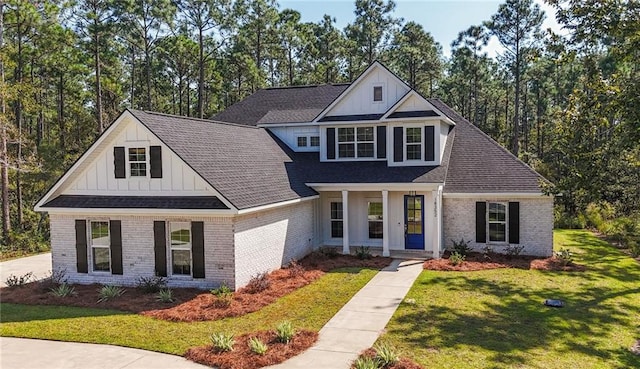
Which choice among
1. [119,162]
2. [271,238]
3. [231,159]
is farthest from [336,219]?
[119,162]

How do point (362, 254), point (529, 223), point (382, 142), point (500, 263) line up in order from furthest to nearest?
point (382, 142)
point (529, 223)
point (362, 254)
point (500, 263)

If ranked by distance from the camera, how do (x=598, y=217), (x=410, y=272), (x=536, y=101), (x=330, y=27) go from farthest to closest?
(x=536, y=101) → (x=330, y=27) → (x=598, y=217) → (x=410, y=272)

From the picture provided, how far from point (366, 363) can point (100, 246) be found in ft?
33.5

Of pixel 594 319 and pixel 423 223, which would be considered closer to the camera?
pixel 594 319

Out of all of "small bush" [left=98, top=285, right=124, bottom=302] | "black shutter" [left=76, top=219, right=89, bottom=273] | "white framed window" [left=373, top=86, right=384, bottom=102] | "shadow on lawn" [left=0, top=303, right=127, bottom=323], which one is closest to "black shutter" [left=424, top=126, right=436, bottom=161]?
"white framed window" [left=373, top=86, right=384, bottom=102]

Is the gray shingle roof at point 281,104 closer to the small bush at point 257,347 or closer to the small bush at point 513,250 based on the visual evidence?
the small bush at point 513,250

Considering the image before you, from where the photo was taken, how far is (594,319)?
11344mm

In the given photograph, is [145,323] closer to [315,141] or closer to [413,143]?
[413,143]

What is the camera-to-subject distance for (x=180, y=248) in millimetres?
13859

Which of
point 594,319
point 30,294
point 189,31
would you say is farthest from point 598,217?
point 189,31

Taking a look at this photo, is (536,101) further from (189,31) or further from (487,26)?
(189,31)

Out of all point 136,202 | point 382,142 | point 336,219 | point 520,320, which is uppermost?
point 382,142

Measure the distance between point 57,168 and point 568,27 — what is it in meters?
26.8

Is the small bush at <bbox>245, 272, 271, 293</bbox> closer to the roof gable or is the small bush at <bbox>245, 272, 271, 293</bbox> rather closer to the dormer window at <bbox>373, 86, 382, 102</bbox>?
the roof gable
